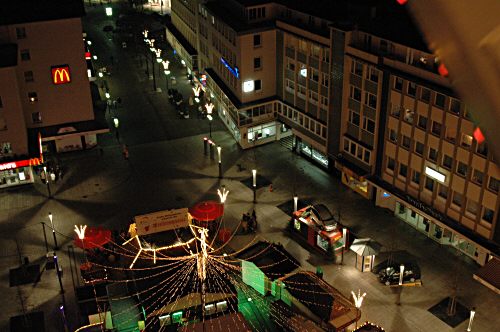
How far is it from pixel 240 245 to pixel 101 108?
2982 centimetres

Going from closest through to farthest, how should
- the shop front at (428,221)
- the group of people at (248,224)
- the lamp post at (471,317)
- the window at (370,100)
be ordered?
1. the lamp post at (471,317)
2. the shop front at (428,221)
3. the window at (370,100)
4. the group of people at (248,224)

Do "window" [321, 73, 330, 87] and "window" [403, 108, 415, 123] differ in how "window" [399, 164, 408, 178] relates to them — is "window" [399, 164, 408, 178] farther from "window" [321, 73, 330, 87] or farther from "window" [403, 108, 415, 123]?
"window" [321, 73, 330, 87]

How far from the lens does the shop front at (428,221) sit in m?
45.3

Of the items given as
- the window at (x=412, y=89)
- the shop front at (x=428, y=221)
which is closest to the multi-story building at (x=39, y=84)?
the shop front at (x=428, y=221)

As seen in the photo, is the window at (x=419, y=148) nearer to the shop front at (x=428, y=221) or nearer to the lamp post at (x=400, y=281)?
the shop front at (x=428, y=221)

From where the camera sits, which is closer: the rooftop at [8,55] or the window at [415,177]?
the window at [415,177]

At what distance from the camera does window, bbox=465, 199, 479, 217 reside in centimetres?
4356

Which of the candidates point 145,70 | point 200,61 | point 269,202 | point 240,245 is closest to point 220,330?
point 240,245

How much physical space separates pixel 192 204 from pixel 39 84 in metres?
21.8

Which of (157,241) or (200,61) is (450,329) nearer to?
(157,241)

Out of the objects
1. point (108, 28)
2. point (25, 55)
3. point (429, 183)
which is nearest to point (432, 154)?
point (429, 183)

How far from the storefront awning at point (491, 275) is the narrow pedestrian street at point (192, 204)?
6.47 ft

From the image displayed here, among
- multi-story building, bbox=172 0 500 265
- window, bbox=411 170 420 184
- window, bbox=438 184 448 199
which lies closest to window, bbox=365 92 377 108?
multi-story building, bbox=172 0 500 265

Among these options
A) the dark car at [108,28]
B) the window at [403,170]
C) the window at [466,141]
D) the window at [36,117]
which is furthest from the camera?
the dark car at [108,28]
